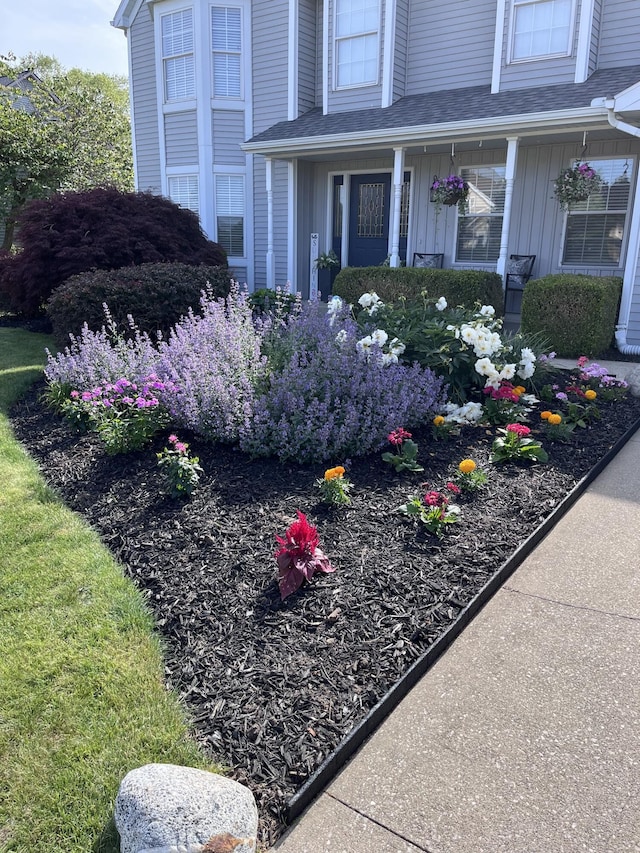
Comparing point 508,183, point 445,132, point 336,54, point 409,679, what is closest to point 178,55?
point 336,54

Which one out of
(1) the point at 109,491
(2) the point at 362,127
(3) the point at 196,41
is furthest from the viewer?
(3) the point at 196,41

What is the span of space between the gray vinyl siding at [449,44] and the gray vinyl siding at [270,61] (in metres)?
2.41

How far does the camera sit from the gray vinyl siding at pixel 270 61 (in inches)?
455

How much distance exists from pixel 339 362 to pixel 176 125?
1033cm

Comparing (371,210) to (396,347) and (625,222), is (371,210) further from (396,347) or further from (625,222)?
(396,347)

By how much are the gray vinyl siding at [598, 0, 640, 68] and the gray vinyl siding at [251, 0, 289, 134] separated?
5.47 m

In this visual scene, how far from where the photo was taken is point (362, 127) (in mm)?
9883

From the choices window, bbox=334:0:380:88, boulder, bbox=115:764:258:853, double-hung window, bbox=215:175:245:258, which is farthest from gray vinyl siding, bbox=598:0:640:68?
boulder, bbox=115:764:258:853

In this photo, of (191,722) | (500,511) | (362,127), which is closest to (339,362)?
(500,511)

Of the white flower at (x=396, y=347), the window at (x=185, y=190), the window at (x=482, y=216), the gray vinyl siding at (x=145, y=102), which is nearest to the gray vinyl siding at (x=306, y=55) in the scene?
the window at (x=185, y=190)

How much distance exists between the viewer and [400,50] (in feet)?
34.9

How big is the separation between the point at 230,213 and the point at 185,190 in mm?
1223

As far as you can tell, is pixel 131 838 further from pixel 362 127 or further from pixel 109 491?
pixel 362 127

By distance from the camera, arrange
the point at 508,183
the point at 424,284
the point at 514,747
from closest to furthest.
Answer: the point at 514,747 → the point at 508,183 → the point at 424,284
